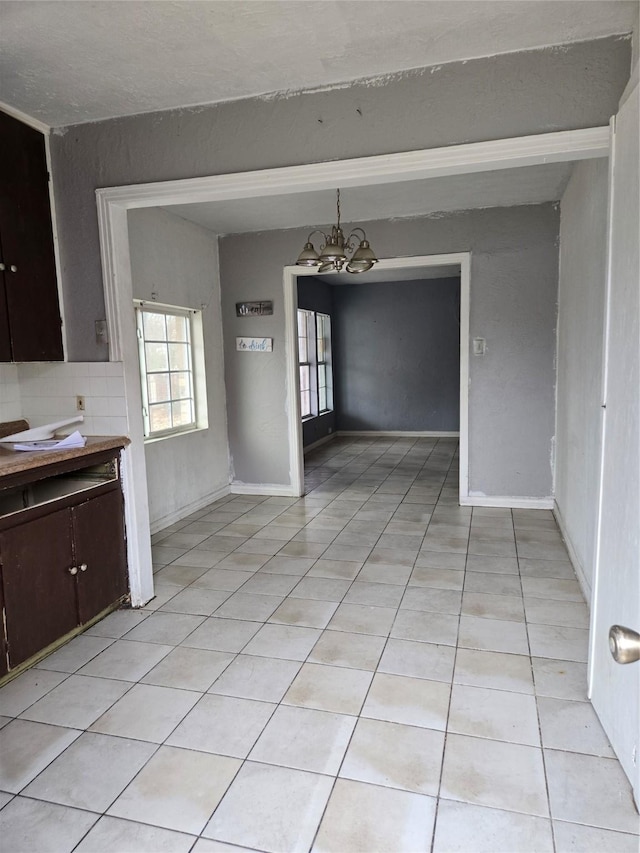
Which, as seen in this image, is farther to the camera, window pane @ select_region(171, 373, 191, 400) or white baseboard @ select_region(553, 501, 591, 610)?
window pane @ select_region(171, 373, 191, 400)

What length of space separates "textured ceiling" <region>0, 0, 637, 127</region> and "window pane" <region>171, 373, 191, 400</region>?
2.47 m

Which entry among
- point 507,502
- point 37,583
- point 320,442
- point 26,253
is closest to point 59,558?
point 37,583

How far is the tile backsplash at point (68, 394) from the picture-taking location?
9.50 feet

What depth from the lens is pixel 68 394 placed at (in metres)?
2.99

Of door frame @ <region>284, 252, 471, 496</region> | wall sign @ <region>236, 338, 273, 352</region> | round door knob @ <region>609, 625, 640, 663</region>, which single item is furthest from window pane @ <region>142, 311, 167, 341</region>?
round door knob @ <region>609, 625, 640, 663</region>

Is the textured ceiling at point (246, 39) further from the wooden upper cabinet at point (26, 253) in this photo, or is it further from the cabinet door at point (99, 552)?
the cabinet door at point (99, 552)

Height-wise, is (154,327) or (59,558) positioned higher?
(154,327)

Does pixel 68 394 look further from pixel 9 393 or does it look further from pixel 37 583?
pixel 37 583

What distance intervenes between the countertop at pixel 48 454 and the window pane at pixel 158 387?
4.78 ft

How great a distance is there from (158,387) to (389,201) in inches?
94.1

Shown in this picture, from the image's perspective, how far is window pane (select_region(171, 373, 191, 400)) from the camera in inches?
183

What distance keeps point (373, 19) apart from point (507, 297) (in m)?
3.03

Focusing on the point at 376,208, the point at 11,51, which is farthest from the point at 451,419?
the point at 11,51

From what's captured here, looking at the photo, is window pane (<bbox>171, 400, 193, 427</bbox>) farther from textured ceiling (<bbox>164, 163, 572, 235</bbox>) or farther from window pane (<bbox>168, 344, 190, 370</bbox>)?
textured ceiling (<bbox>164, 163, 572, 235</bbox>)
